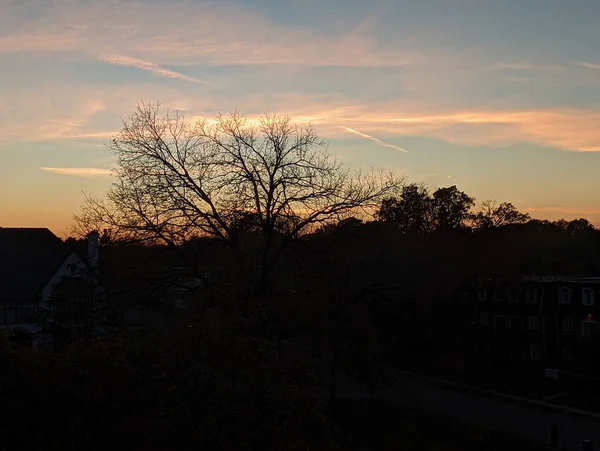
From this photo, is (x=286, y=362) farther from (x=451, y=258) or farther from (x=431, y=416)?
(x=451, y=258)

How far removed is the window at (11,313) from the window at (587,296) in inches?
1366

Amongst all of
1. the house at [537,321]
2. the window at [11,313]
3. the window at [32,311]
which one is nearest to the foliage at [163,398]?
the house at [537,321]

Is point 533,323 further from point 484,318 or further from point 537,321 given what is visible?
point 484,318

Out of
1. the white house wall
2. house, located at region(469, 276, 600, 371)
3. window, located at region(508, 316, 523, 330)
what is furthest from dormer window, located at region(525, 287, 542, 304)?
the white house wall

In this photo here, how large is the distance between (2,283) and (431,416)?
2981 cm

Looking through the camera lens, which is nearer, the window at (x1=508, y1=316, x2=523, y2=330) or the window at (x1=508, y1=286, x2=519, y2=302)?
the window at (x1=508, y1=316, x2=523, y2=330)

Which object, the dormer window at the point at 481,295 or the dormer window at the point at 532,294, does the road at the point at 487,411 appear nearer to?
the dormer window at the point at 532,294

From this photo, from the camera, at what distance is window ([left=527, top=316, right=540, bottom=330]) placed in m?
38.4

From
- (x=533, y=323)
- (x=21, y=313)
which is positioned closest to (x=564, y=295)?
(x=533, y=323)

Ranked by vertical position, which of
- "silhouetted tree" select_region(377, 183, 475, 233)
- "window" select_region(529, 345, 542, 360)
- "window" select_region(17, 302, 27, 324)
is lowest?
"window" select_region(529, 345, 542, 360)

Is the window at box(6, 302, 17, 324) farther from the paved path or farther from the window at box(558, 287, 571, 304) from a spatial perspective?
the window at box(558, 287, 571, 304)

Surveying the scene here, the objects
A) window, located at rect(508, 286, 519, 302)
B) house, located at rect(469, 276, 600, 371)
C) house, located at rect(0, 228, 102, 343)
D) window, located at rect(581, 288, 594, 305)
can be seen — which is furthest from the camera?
house, located at rect(0, 228, 102, 343)

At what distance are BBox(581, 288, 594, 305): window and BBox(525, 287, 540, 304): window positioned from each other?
9.92ft

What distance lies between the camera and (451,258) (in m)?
38.8
